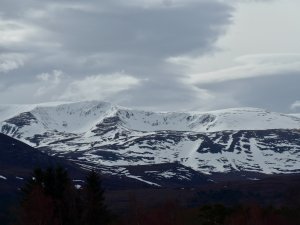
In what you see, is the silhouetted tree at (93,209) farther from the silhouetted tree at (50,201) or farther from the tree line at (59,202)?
the silhouetted tree at (50,201)

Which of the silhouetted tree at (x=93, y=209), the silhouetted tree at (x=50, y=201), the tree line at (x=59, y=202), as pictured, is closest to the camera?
the silhouetted tree at (x=50, y=201)

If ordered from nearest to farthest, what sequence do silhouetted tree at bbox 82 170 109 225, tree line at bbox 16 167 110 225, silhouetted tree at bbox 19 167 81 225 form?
silhouetted tree at bbox 19 167 81 225 < tree line at bbox 16 167 110 225 < silhouetted tree at bbox 82 170 109 225

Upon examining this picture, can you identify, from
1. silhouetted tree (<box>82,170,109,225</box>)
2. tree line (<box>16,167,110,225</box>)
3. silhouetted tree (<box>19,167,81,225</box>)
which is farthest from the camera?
silhouetted tree (<box>82,170,109,225</box>)

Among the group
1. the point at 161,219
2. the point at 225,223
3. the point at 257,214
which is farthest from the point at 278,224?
the point at 225,223

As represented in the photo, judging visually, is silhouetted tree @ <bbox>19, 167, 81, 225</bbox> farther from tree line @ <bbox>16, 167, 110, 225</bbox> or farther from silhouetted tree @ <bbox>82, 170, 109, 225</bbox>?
silhouetted tree @ <bbox>82, 170, 109, 225</bbox>

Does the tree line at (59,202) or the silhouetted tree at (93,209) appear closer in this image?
the tree line at (59,202)

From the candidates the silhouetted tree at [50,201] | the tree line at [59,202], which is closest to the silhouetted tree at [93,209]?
the tree line at [59,202]

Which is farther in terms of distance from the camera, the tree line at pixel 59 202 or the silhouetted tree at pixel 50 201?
the tree line at pixel 59 202

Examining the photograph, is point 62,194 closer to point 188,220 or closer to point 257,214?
point 257,214

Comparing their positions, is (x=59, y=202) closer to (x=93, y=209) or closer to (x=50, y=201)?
(x=50, y=201)

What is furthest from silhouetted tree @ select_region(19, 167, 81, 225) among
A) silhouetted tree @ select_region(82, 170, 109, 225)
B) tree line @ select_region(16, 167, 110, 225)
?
silhouetted tree @ select_region(82, 170, 109, 225)

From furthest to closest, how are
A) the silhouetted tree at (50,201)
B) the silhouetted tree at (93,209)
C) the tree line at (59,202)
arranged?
the silhouetted tree at (93,209), the tree line at (59,202), the silhouetted tree at (50,201)

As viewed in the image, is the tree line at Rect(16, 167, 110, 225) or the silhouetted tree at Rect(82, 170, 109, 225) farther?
the silhouetted tree at Rect(82, 170, 109, 225)

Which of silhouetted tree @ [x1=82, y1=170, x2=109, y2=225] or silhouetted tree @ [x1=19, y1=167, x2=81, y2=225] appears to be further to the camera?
silhouetted tree @ [x1=82, y1=170, x2=109, y2=225]
